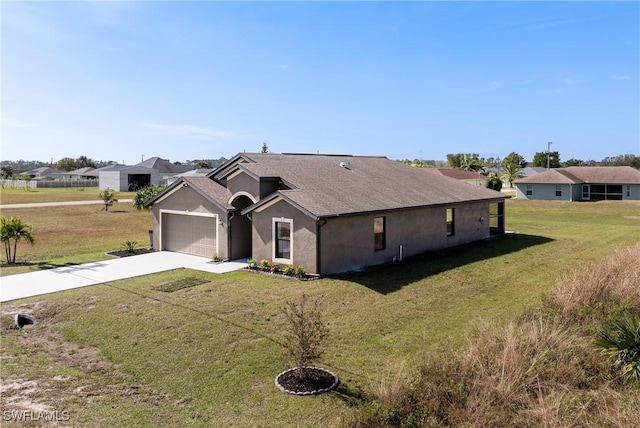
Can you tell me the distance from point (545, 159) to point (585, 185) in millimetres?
55861

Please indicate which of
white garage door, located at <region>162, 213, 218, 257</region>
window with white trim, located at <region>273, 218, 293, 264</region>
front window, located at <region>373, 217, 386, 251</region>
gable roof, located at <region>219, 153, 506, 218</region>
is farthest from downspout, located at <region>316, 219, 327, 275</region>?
white garage door, located at <region>162, 213, 218, 257</region>

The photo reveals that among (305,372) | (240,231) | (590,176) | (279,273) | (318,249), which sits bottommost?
(305,372)

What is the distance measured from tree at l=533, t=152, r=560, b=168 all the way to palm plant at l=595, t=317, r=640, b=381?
10565 centimetres

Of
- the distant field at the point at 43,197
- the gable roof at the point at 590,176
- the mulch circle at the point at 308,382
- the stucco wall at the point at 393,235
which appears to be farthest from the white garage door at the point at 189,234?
the gable roof at the point at 590,176

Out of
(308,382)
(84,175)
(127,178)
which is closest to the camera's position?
(308,382)

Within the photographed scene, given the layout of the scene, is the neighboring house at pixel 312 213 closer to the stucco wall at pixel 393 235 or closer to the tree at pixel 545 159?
the stucco wall at pixel 393 235

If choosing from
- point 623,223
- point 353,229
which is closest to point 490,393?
point 353,229

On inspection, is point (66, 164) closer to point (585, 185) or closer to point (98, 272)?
point (585, 185)

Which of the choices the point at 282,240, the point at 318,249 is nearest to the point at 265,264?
the point at 282,240

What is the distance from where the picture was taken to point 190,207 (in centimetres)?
2203

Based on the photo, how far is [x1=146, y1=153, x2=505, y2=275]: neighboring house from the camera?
1789cm

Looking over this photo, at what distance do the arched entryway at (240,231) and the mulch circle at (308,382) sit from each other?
37.1 feet

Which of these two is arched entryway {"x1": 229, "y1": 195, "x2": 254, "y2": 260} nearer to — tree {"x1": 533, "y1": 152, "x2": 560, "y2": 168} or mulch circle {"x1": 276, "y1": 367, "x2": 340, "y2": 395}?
mulch circle {"x1": 276, "y1": 367, "x2": 340, "y2": 395}

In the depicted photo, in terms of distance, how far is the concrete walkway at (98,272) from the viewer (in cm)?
1617
